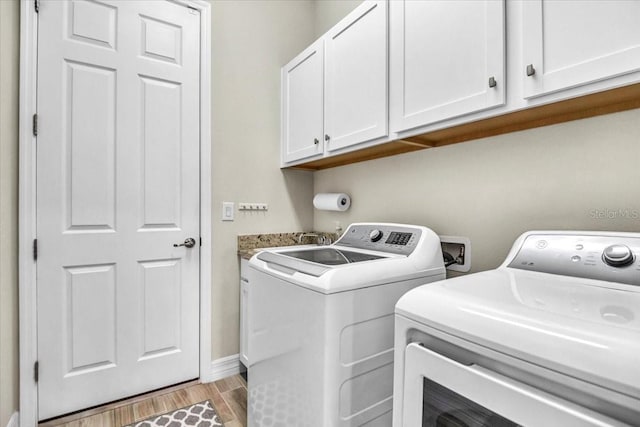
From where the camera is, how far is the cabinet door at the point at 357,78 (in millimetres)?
1521

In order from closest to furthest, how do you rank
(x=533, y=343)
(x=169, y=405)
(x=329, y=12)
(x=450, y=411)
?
(x=533, y=343) → (x=450, y=411) → (x=169, y=405) → (x=329, y=12)

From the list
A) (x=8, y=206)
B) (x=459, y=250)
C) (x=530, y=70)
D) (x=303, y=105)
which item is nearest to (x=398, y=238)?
(x=459, y=250)

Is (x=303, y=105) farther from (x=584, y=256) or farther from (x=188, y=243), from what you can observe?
(x=584, y=256)

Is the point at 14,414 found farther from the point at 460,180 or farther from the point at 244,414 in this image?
the point at 460,180

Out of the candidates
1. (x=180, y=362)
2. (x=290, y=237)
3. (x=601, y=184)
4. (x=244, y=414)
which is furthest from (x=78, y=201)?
(x=601, y=184)

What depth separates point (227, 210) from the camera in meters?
2.20

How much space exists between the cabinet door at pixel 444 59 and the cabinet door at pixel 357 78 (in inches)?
2.6

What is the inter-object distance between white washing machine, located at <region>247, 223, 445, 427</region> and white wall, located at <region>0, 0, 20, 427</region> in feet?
4.15

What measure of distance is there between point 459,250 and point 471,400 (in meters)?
0.92

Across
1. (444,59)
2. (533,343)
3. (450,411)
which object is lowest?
(450,411)

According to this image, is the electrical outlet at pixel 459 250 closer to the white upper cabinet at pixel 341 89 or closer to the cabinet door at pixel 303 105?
the white upper cabinet at pixel 341 89

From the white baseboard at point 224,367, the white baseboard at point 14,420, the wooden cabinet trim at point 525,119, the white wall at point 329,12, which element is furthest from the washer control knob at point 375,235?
the white baseboard at point 14,420

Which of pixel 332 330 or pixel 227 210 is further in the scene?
pixel 227 210

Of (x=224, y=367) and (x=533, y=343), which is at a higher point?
(x=533, y=343)
